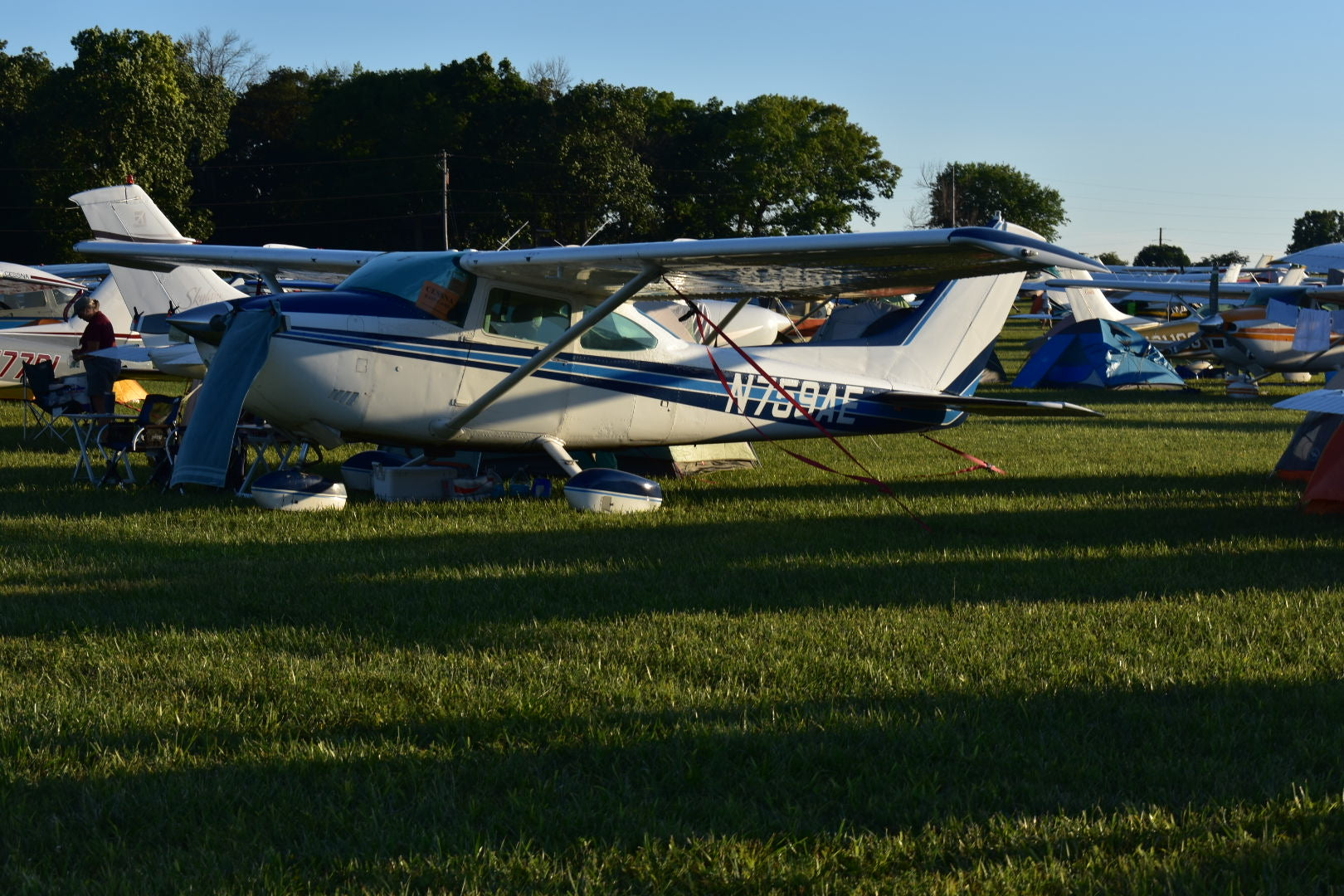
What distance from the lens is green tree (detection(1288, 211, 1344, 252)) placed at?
481 feet

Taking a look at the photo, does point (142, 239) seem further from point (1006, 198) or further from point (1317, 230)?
point (1317, 230)

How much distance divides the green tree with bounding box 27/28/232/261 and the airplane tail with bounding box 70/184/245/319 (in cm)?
3274

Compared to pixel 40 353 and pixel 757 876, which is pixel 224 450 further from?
pixel 40 353

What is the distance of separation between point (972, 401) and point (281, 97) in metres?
66.0

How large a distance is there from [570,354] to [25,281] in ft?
44.5

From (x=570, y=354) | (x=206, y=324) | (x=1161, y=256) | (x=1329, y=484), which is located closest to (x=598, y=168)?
(x=570, y=354)

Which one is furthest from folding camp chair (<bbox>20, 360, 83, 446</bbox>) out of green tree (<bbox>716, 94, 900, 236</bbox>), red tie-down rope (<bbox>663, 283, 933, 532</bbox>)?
green tree (<bbox>716, 94, 900, 236</bbox>)

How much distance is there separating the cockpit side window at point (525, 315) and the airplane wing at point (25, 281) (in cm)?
1250

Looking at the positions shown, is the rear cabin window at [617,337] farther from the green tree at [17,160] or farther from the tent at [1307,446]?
the green tree at [17,160]

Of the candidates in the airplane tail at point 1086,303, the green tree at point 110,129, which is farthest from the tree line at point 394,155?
the airplane tail at point 1086,303

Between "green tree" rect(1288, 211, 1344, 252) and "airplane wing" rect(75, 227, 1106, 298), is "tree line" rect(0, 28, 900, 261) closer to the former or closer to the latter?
"airplane wing" rect(75, 227, 1106, 298)

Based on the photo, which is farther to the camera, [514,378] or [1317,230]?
[1317,230]

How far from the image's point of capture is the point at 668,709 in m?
4.27

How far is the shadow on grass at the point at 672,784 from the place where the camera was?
10.3 ft
